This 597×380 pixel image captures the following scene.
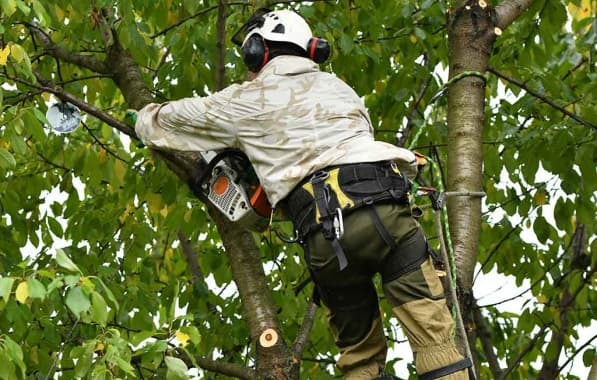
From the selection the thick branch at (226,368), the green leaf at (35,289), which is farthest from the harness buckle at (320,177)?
the green leaf at (35,289)

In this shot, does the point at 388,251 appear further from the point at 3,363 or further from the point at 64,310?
the point at 64,310

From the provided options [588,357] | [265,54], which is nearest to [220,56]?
[265,54]

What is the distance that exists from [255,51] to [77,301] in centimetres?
135

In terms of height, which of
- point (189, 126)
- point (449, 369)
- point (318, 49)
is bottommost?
point (449, 369)

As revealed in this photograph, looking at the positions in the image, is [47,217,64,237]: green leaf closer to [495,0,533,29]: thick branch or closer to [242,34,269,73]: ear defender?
[242,34,269,73]: ear defender

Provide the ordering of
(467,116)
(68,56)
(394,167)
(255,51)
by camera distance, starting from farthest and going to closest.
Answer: (68,56)
(467,116)
(255,51)
(394,167)

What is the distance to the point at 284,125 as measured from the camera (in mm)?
4496

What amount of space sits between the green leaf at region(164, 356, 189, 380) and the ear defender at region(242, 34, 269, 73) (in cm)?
126

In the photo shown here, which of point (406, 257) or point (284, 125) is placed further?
point (284, 125)

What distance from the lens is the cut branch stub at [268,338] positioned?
4.80 m

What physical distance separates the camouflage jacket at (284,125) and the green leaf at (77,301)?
0.94 meters

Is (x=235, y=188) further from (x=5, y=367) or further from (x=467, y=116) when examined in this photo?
(x=5, y=367)

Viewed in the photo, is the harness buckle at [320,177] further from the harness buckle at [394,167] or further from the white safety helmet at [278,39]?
the white safety helmet at [278,39]

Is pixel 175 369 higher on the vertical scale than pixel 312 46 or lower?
lower
